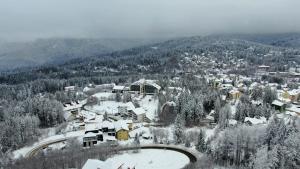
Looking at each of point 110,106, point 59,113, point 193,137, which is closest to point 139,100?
point 110,106

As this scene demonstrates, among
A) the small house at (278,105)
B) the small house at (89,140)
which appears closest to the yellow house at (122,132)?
the small house at (89,140)

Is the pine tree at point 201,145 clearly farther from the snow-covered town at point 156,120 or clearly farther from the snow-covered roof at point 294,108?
the snow-covered roof at point 294,108

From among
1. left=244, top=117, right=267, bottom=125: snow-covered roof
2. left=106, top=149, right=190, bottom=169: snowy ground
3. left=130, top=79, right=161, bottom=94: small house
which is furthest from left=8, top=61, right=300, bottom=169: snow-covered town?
left=130, top=79, right=161, bottom=94: small house

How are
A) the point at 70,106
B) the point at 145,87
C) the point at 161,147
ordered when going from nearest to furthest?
the point at 161,147, the point at 70,106, the point at 145,87

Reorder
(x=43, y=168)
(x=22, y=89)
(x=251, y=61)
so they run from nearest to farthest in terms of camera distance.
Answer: (x=43, y=168) → (x=22, y=89) → (x=251, y=61)

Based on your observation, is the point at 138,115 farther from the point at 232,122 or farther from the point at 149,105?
the point at 232,122

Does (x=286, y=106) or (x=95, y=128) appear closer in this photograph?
(x=95, y=128)

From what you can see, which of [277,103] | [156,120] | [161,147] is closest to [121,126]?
[161,147]

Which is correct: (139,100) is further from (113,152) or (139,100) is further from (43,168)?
(43,168)

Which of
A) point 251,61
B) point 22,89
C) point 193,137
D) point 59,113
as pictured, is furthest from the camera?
point 251,61
